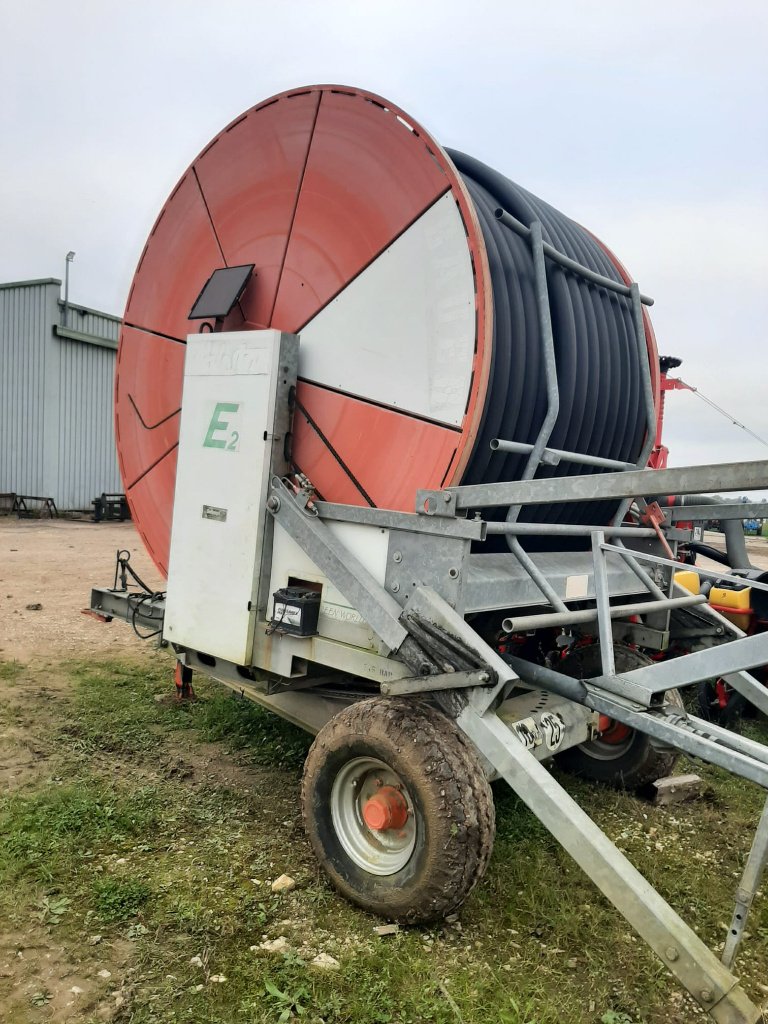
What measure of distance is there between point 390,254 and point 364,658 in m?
1.81

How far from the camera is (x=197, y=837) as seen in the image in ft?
12.3

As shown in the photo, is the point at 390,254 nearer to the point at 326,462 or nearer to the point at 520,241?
the point at 520,241

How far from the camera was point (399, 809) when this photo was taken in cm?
317

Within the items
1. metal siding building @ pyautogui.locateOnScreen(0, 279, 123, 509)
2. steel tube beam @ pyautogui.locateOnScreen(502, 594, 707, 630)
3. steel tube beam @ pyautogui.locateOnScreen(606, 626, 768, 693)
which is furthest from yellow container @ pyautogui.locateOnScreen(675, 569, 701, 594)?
metal siding building @ pyautogui.locateOnScreen(0, 279, 123, 509)

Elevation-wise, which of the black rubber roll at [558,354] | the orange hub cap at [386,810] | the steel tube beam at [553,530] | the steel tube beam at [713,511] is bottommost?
the orange hub cap at [386,810]

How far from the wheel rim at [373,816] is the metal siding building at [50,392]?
1690 cm

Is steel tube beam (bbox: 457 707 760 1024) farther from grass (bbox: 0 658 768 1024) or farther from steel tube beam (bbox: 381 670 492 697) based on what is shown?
grass (bbox: 0 658 768 1024)

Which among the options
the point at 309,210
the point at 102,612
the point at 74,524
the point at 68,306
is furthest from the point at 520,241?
the point at 68,306

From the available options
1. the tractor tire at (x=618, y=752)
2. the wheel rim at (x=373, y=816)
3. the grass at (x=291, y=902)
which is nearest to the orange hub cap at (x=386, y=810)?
the wheel rim at (x=373, y=816)

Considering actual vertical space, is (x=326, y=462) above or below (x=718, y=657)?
above

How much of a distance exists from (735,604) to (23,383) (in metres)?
18.3

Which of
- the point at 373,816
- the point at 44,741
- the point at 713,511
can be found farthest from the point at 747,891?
the point at 44,741

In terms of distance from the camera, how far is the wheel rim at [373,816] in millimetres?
3152

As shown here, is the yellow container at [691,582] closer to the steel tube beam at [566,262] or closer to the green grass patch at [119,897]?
the steel tube beam at [566,262]
